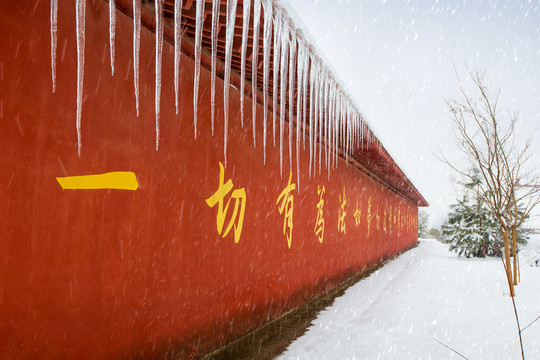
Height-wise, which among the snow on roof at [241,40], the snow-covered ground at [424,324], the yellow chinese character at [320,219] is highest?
the snow on roof at [241,40]

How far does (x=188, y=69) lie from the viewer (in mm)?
3283

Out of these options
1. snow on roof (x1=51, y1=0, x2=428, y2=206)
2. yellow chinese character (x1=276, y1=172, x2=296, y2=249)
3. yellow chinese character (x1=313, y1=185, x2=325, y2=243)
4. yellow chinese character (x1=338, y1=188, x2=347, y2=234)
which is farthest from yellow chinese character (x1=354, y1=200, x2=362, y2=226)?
snow on roof (x1=51, y1=0, x2=428, y2=206)

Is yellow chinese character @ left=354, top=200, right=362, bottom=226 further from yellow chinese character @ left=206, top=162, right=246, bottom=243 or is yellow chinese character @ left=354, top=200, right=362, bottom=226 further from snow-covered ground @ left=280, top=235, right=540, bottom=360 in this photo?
yellow chinese character @ left=206, top=162, right=246, bottom=243

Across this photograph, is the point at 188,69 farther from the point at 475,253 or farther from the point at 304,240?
the point at 475,253

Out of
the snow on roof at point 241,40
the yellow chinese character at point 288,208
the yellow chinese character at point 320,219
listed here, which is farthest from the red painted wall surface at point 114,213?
the yellow chinese character at point 320,219

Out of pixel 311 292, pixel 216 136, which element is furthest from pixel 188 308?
pixel 311 292

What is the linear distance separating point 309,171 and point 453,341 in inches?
119

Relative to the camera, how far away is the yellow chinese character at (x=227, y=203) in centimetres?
365

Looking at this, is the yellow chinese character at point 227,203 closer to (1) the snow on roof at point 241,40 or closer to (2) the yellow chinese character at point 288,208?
(1) the snow on roof at point 241,40

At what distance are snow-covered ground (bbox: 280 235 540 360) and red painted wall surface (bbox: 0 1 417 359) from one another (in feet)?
3.14

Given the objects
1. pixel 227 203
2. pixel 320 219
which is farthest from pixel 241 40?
pixel 320 219

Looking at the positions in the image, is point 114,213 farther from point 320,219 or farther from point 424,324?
point 320,219

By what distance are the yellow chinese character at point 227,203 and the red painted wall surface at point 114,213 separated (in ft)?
0.17

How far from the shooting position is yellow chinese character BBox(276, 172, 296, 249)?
5188mm
